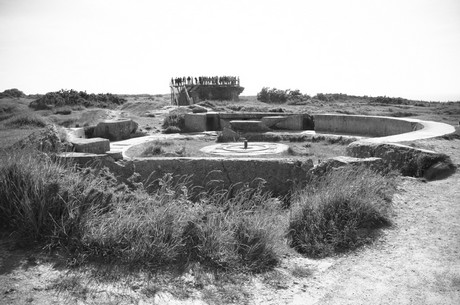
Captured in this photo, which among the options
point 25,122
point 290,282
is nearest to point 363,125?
point 290,282

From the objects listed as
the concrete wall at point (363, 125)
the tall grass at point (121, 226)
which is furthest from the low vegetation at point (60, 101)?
the tall grass at point (121, 226)

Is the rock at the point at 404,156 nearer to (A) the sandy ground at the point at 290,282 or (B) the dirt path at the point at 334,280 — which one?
(B) the dirt path at the point at 334,280

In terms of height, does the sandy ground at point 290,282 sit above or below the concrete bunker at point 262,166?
below

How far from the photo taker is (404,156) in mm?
6914

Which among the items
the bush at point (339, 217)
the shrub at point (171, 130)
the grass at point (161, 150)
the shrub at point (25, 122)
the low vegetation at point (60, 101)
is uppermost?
the low vegetation at point (60, 101)

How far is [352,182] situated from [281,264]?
196 cm

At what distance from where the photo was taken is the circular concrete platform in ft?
36.6

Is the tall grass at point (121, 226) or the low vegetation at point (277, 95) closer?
the tall grass at point (121, 226)

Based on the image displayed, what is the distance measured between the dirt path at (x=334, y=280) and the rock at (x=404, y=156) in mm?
2534

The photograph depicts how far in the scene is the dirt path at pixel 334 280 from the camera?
274cm

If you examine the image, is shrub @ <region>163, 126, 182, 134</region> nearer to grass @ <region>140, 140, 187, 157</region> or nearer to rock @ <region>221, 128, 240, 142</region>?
rock @ <region>221, 128, 240, 142</region>

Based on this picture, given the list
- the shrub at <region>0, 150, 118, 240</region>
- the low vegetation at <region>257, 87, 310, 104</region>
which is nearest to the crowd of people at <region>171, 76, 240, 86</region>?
the low vegetation at <region>257, 87, 310, 104</region>

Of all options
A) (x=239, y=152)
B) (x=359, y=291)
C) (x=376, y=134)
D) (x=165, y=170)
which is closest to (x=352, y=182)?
(x=359, y=291)

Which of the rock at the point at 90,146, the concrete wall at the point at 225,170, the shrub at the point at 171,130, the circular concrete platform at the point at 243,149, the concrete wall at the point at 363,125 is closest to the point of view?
the concrete wall at the point at 225,170
